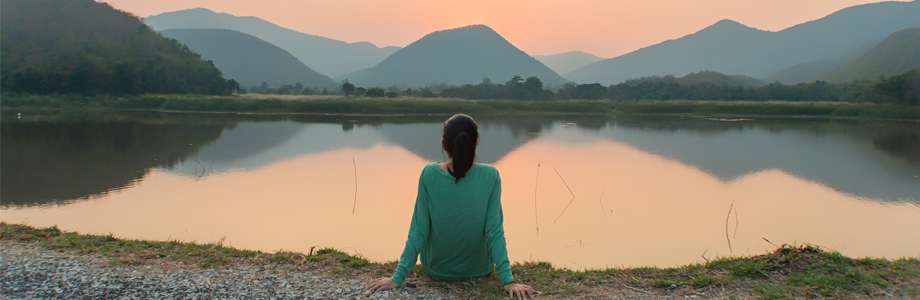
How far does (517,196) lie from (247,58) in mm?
146325

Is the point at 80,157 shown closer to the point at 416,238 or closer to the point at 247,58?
the point at 416,238

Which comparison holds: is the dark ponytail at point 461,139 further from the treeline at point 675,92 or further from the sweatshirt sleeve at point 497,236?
the treeline at point 675,92

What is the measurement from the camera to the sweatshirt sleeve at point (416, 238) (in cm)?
294

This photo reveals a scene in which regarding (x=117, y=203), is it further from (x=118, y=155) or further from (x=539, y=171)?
(x=539, y=171)

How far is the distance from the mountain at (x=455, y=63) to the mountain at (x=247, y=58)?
20.8 meters

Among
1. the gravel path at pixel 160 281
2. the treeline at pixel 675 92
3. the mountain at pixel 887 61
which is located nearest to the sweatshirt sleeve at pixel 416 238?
the gravel path at pixel 160 281

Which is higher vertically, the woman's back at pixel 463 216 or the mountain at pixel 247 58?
the mountain at pixel 247 58

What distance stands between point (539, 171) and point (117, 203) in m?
8.26

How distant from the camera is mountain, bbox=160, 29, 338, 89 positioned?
13325cm

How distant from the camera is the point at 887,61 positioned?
85.0m

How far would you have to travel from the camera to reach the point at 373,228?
6.56 meters

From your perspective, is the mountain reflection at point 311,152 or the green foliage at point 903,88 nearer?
the mountain reflection at point 311,152

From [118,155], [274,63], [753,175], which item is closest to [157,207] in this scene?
[118,155]

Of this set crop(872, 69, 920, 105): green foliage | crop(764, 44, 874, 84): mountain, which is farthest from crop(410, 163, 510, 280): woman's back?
crop(764, 44, 874, 84): mountain
